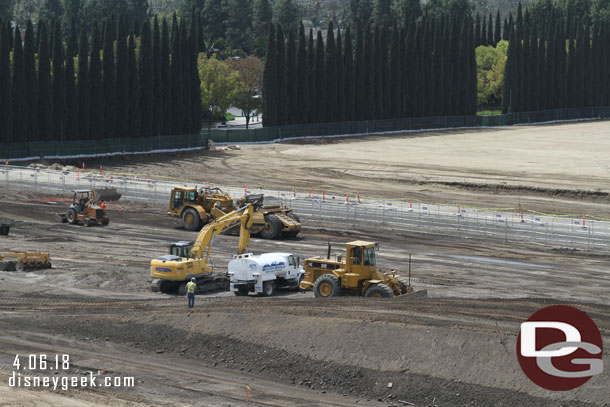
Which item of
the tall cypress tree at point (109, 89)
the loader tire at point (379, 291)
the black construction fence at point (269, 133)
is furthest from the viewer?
the tall cypress tree at point (109, 89)

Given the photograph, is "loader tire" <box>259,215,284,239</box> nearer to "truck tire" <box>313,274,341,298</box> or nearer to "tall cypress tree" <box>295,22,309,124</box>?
"truck tire" <box>313,274,341,298</box>

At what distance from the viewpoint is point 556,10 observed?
185m

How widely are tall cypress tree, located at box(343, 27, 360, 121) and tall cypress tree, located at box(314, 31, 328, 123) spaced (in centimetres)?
393

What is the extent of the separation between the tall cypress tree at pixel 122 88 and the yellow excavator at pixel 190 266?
50.4 meters

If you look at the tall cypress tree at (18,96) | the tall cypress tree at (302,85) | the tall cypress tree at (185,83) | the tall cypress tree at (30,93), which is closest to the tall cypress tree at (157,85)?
the tall cypress tree at (185,83)

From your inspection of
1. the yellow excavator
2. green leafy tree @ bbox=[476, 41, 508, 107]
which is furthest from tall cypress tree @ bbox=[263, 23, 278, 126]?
the yellow excavator

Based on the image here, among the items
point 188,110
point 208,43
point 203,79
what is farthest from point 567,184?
point 208,43

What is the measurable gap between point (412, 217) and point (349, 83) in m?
57.6

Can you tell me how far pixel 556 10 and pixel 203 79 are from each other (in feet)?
330

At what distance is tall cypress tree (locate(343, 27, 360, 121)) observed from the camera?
107562 mm

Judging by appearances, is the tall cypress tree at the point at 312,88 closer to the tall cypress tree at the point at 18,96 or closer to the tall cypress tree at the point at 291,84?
the tall cypress tree at the point at 291,84

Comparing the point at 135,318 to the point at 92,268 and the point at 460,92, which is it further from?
the point at 460,92

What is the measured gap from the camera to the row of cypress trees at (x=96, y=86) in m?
77.8

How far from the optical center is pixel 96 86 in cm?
8250
